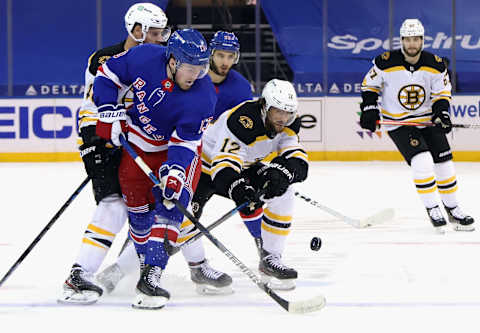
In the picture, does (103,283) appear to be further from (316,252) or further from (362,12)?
(362,12)

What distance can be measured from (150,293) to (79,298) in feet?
0.85

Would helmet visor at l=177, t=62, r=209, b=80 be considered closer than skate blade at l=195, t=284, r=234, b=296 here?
Yes

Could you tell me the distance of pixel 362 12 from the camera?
9.45 metres

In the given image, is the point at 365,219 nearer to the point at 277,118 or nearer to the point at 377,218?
the point at 377,218

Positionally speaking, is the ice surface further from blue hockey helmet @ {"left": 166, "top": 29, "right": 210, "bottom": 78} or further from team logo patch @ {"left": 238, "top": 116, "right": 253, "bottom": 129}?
blue hockey helmet @ {"left": 166, "top": 29, "right": 210, "bottom": 78}

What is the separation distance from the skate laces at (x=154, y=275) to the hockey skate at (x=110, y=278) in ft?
0.90

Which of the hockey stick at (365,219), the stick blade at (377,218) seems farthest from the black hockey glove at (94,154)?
the stick blade at (377,218)

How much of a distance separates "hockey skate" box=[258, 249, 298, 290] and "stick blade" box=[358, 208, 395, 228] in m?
1.48

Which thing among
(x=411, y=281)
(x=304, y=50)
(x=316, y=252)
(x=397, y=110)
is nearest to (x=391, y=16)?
(x=304, y=50)

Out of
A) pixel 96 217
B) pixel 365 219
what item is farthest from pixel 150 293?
pixel 365 219

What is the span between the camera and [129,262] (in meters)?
3.24

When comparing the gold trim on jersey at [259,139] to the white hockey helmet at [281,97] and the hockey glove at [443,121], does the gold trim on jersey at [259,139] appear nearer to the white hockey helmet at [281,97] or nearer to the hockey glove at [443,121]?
the white hockey helmet at [281,97]

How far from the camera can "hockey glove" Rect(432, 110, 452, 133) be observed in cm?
471

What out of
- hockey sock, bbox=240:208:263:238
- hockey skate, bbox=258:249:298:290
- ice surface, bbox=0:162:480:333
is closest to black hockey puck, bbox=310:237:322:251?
ice surface, bbox=0:162:480:333
